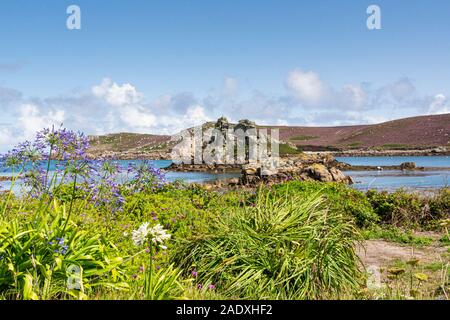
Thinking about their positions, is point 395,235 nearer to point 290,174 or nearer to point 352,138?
point 290,174

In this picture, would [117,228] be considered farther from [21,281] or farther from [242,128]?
[242,128]

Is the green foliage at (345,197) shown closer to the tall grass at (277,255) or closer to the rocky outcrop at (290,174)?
the tall grass at (277,255)

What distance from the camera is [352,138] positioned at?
92250mm

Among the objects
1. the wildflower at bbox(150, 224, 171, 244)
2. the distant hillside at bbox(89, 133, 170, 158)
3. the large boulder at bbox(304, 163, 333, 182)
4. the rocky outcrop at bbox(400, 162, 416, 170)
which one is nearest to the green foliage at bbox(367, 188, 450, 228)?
the wildflower at bbox(150, 224, 171, 244)

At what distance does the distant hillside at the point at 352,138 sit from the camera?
79494 mm

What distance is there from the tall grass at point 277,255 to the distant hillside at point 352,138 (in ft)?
214

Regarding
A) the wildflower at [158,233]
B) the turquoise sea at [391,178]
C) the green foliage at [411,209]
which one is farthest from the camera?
the turquoise sea at [391,178]

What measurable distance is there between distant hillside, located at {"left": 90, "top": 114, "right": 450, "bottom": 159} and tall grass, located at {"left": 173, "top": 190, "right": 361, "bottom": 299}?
214ft

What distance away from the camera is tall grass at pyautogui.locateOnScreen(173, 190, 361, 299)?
5.38 meters

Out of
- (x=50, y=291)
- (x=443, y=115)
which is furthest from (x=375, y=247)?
(x=443, y=115)

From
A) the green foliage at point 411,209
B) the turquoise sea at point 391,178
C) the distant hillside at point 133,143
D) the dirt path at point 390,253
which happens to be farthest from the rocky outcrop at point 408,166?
the distant hillside at point 133,143

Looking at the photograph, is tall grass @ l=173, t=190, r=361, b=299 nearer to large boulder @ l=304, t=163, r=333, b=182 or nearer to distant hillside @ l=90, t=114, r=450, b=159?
large boulder @ l=304, t=163, r=333, b=182

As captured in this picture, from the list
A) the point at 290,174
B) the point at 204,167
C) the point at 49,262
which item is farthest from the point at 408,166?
the point at 49,262
